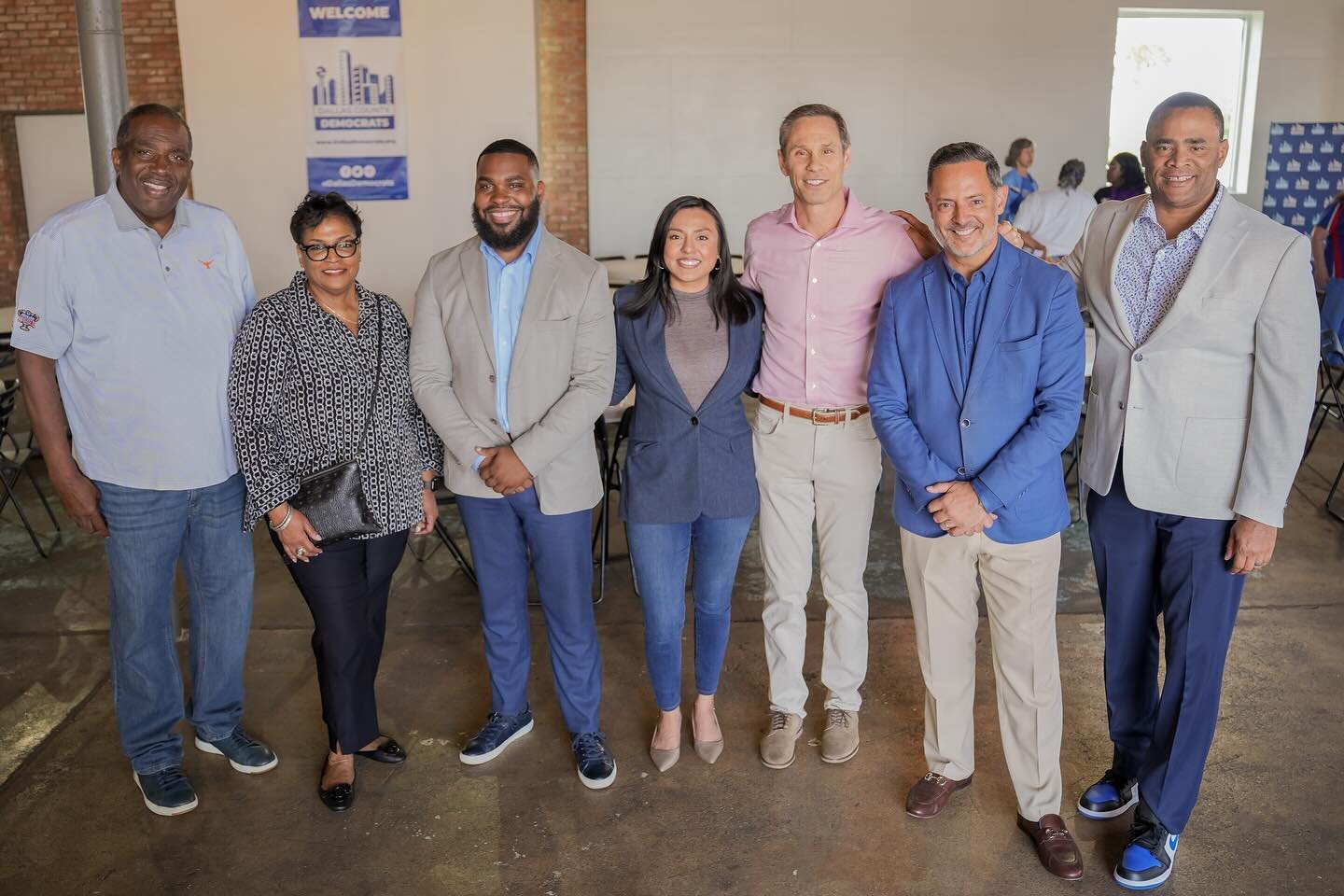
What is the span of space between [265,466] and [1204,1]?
13285mm

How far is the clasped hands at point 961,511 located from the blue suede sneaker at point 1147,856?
0.88m

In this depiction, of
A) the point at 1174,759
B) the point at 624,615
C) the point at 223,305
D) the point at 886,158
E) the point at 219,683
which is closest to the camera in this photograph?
the point at 1174,759

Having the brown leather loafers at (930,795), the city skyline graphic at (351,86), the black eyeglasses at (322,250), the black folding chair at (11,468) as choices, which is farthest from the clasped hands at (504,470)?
the city skyline graphic at (351,86)

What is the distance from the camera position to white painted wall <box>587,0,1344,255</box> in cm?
1230

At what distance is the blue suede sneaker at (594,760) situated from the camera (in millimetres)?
3381

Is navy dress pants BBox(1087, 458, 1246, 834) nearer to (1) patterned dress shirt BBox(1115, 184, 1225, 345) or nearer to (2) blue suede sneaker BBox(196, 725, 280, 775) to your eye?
(1) patterned dress shirt BBox(1115, 184, 1225, 345)

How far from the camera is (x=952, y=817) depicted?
321cm

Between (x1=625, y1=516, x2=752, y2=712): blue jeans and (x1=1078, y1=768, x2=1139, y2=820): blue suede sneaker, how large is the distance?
1118mm

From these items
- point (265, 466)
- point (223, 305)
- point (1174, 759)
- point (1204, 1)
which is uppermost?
point (1204, 1)

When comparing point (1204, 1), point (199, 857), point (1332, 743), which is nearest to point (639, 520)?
point (199, 857)

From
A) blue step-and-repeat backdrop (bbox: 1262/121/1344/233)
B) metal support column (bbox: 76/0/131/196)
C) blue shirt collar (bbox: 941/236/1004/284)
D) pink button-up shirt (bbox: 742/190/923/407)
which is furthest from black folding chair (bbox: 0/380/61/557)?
blue step-and-repeat backdrop (bbox: 1262/121/1344/233)

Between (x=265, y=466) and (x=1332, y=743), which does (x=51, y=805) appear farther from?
(x=1332, y=743)

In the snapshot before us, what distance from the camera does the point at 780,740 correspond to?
352 centimetres

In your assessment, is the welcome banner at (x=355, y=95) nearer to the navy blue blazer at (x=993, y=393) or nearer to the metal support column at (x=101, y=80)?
the metal support column at (x=101, y=80)
